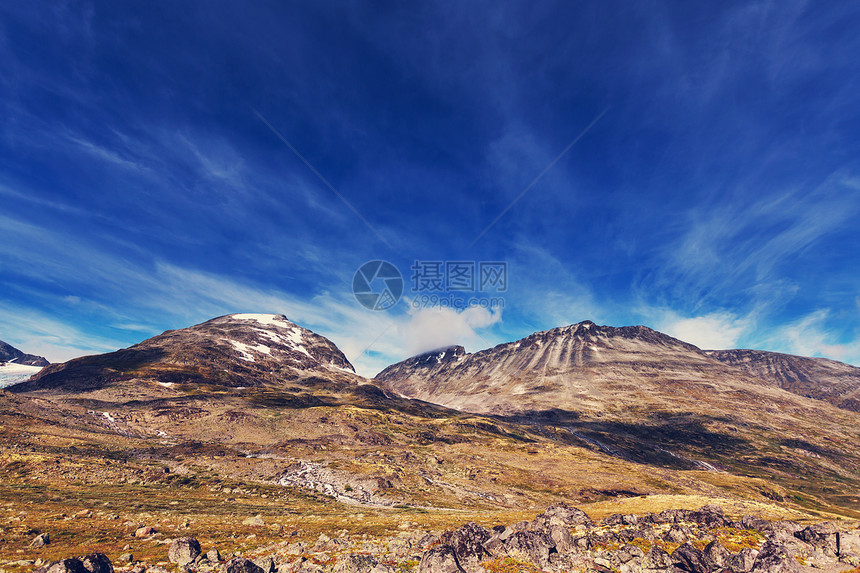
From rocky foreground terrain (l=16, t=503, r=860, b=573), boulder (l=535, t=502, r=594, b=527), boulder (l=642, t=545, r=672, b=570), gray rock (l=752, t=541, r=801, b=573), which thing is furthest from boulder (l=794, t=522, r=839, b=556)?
boulder (l=535, t=502, r=594, b=527)

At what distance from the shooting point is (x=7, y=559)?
71.0ft

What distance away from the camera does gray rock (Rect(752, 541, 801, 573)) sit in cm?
1889

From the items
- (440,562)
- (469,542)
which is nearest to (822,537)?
(469,542)

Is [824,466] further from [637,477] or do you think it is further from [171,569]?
[171,569]

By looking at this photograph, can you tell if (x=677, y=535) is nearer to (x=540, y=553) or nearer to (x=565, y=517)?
(x=565, y=517)

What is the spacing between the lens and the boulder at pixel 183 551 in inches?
850

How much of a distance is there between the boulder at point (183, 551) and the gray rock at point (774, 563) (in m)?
34.3

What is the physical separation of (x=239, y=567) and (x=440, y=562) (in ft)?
37.6

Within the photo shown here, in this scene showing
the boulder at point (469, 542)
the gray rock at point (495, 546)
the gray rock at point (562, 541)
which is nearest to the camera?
the boulder at point (469, 542)

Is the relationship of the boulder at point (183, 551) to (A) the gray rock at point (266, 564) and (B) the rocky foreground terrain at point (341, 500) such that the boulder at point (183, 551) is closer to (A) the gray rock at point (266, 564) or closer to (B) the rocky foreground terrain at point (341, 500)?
(B) the rocky foreground terrain at point (341, 500)

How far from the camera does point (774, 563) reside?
1927 centimetres

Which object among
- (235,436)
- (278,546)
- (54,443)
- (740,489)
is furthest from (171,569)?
(740,489)

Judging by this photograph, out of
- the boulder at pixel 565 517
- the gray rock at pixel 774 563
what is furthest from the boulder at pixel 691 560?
the boulder at pixel 565 517

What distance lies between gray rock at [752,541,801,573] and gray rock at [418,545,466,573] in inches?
678
